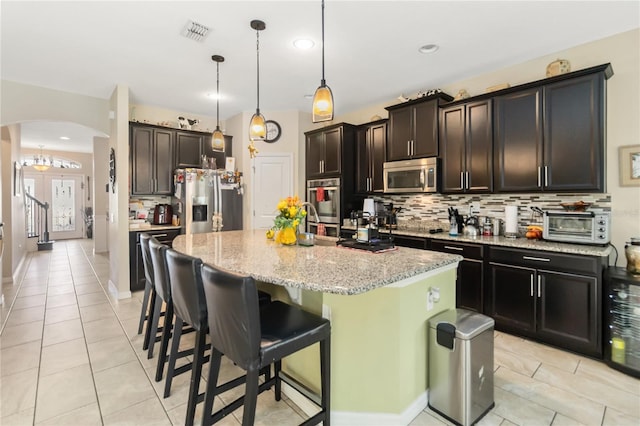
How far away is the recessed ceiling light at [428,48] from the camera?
3076mm

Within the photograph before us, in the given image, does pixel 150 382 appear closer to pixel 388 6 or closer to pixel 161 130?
pixel 388 6

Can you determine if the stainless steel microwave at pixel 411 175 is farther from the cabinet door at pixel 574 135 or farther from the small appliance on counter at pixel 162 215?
the small appliance on counter at pixel 162 215

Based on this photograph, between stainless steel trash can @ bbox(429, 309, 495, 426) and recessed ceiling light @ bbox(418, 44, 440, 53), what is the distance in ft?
8.44

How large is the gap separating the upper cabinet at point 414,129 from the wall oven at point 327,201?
100cm

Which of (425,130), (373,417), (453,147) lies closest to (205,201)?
(425,130)

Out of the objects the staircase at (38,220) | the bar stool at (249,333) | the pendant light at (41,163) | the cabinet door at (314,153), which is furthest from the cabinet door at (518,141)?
the pendant light at (41,163)

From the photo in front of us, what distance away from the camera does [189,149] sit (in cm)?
525

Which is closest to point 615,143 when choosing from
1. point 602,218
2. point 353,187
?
point 602,218

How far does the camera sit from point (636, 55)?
2.76m

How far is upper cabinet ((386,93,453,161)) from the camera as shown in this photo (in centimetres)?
385

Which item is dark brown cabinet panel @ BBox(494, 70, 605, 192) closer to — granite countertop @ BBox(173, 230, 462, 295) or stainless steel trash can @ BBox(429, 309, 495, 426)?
granite countertop @ BBox(173, 230, 462, 295)

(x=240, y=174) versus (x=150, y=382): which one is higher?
(x=240, y=174)

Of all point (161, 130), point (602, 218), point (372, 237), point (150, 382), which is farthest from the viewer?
point (161, 130)

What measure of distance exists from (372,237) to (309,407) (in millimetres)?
1247
